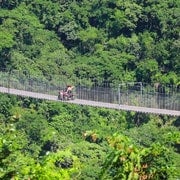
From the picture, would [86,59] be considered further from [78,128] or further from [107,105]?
[107,105]

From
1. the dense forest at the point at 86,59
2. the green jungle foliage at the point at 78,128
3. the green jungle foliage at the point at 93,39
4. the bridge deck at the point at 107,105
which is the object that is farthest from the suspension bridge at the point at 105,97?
the green jungle foliage at the point at 93,39

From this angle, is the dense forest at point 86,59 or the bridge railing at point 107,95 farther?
the dense forest at point 86,59

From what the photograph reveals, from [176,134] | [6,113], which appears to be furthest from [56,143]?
[176,134]

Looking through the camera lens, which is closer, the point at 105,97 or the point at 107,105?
the point at 107,105

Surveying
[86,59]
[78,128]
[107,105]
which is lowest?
[78,128]

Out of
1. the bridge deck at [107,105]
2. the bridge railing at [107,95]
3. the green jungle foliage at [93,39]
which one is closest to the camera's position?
the bridge deck at [107,105]

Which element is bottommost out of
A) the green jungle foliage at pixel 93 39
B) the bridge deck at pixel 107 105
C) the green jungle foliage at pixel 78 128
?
the green jungle foliage at pixel 78 128

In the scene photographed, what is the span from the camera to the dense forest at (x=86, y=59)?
1950 centimetres

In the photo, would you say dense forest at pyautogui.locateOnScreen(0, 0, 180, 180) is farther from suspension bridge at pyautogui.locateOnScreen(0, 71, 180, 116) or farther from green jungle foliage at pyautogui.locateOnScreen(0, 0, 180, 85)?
suspension bridge at pyautogui.locateOnScreen(0, 71, 180, 116)

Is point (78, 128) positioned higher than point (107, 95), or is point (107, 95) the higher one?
point (107, 95)

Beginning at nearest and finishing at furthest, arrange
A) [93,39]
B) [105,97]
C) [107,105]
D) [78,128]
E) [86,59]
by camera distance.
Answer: [107,105]
[105,97]
[78,128]
[86,59]
[93,39]

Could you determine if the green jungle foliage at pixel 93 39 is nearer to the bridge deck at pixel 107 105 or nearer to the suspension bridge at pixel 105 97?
the suspension bridge at pixel 105 97

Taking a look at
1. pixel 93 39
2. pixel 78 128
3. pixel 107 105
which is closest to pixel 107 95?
pixel 107 105

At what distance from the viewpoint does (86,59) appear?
23.4 metres
